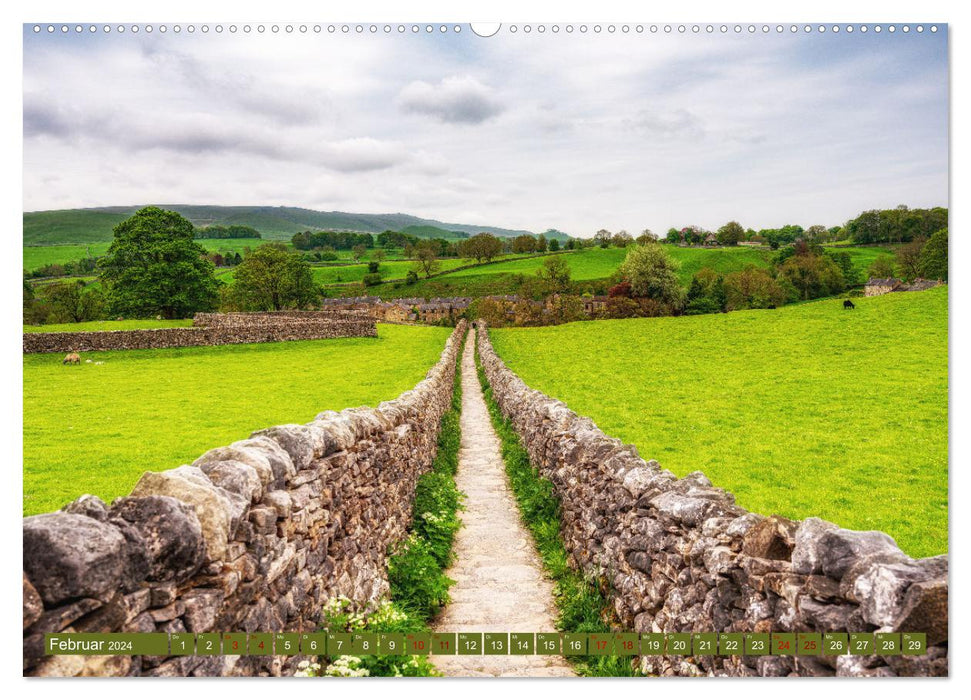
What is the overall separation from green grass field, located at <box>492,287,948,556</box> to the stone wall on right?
1.61 metres

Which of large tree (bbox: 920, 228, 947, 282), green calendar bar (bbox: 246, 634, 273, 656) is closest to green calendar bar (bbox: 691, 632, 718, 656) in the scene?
green calendar bar (bbox: 246, 634, 273, 656)

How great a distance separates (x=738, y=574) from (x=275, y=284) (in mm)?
57527

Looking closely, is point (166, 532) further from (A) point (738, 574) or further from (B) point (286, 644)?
(A) point (738, 574)

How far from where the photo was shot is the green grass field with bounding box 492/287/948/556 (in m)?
7.06

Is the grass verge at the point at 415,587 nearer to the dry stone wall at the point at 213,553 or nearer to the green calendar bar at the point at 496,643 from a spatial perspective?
the dry stone wall at the point at 213,553

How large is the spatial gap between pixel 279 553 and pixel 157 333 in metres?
31.0

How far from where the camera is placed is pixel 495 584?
6.48m

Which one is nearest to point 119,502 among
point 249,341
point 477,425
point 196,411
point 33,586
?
point 33,586

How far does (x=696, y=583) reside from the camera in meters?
3.76

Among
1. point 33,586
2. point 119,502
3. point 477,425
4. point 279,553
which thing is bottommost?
point 477,425

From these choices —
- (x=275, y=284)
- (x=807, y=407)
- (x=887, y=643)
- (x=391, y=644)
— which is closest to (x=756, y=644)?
(x=887, y=643)

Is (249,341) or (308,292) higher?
(308,292)

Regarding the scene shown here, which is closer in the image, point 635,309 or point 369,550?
point 369,550
